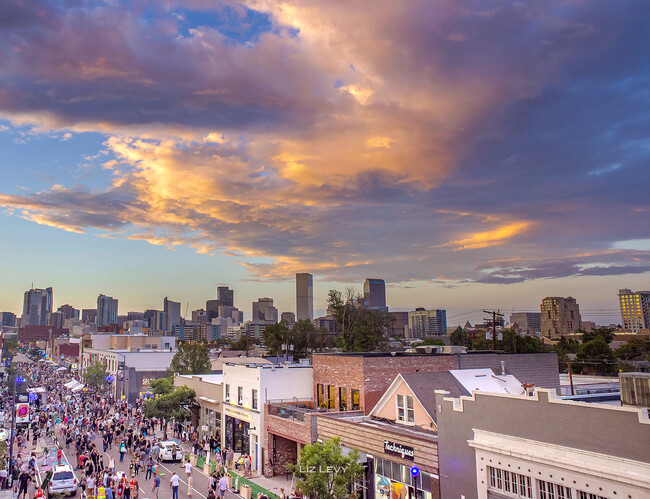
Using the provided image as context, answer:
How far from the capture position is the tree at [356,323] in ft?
285

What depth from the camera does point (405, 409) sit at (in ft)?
90.4

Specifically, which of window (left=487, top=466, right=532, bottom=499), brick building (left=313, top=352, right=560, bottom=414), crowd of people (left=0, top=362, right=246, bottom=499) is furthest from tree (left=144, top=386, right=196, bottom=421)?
window (left=487, top=466, right=532, bottom=499)

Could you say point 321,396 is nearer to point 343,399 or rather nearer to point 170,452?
point 343,399

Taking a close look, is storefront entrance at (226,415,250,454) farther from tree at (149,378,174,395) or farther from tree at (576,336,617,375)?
tree at (576,336,617,375)

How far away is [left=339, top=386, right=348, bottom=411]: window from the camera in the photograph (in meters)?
33.8

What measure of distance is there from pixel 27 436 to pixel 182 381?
14467 mm

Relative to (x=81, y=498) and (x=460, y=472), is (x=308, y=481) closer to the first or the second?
(x=460, y=472)

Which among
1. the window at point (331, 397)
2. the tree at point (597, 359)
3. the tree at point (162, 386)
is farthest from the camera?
the tree at point (597, 359)

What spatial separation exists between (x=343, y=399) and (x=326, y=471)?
10.8 metres

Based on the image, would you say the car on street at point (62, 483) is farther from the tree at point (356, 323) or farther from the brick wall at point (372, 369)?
the tree at point (356, 323)

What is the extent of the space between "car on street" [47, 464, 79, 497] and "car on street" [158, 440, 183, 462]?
8.84 m

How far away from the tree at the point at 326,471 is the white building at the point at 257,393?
543 inches

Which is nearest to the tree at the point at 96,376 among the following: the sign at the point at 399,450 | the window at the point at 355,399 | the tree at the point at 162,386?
the tree at the point at 162,386

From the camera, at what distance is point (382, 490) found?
2539 cm
